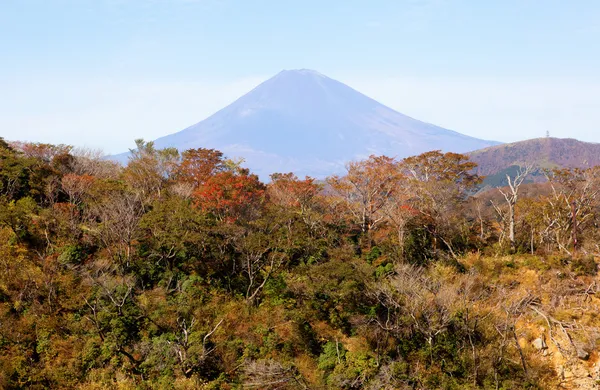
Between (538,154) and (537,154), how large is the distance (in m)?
0.50

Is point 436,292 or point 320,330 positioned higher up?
point 436,292

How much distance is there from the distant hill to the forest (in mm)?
87368

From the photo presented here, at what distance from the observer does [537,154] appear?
117 m

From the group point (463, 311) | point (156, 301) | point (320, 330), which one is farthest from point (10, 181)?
point (463, 311)

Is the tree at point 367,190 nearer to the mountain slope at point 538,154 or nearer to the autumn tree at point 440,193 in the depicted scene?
the autumn tree at point 440,193

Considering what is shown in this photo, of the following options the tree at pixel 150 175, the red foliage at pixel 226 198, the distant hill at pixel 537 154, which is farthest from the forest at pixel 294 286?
the distant hill at pixel 537 154

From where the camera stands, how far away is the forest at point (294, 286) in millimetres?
17609

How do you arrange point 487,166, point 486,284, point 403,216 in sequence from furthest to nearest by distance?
point 487,166, point 403,216, point 486,284

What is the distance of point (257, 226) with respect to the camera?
23.7 meters

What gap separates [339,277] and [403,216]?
6.83m

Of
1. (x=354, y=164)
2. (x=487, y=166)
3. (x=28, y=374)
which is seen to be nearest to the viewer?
(x=28, y=374)

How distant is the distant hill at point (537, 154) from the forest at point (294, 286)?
287 ft

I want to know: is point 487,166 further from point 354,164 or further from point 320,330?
point 320,330

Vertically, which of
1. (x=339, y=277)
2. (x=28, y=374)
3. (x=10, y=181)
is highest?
(x=10, y=181)
